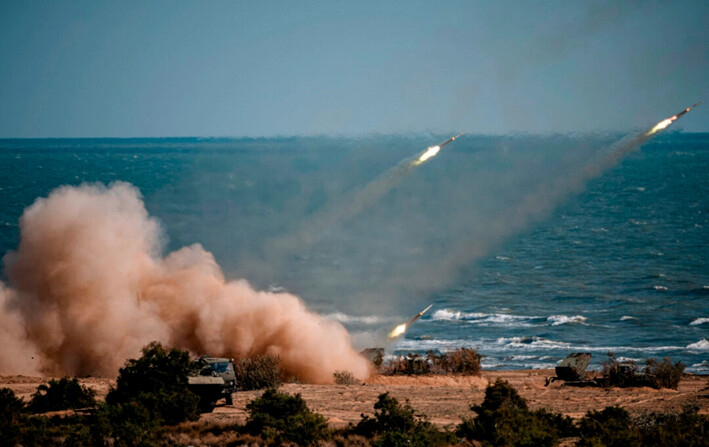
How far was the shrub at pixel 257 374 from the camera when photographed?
31016 millimetres

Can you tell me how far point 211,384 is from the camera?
1003 inches

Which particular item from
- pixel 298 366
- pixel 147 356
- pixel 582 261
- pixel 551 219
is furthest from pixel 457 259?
pixel 147 356

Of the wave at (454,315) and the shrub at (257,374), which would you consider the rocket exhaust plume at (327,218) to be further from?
the shrub at (257,374)

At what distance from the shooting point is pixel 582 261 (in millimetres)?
73812

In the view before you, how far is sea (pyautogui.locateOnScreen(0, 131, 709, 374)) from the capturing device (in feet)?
165

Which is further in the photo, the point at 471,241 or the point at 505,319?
the point at 471,241

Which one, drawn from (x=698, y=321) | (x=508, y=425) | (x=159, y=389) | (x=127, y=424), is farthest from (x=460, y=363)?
(x=698, y=321)

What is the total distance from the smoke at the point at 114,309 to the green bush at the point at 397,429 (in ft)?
39.4

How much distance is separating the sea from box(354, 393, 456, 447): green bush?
1958 cm

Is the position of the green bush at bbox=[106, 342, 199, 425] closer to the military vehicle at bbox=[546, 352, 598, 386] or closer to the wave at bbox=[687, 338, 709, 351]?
the military vehicle at bbox=[546, 352, 598, 386]

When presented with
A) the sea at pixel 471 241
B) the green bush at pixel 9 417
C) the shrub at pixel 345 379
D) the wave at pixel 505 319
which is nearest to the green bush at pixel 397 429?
the green bush at pixel 9 417

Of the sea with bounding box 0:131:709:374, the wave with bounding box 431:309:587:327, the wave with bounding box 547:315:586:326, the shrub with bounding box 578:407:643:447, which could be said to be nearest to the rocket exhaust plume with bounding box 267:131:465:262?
the sea with bounding box 0:131:709:374

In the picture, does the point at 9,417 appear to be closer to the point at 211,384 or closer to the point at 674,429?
the point at 211,384

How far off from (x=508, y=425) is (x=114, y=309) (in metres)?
19.6
